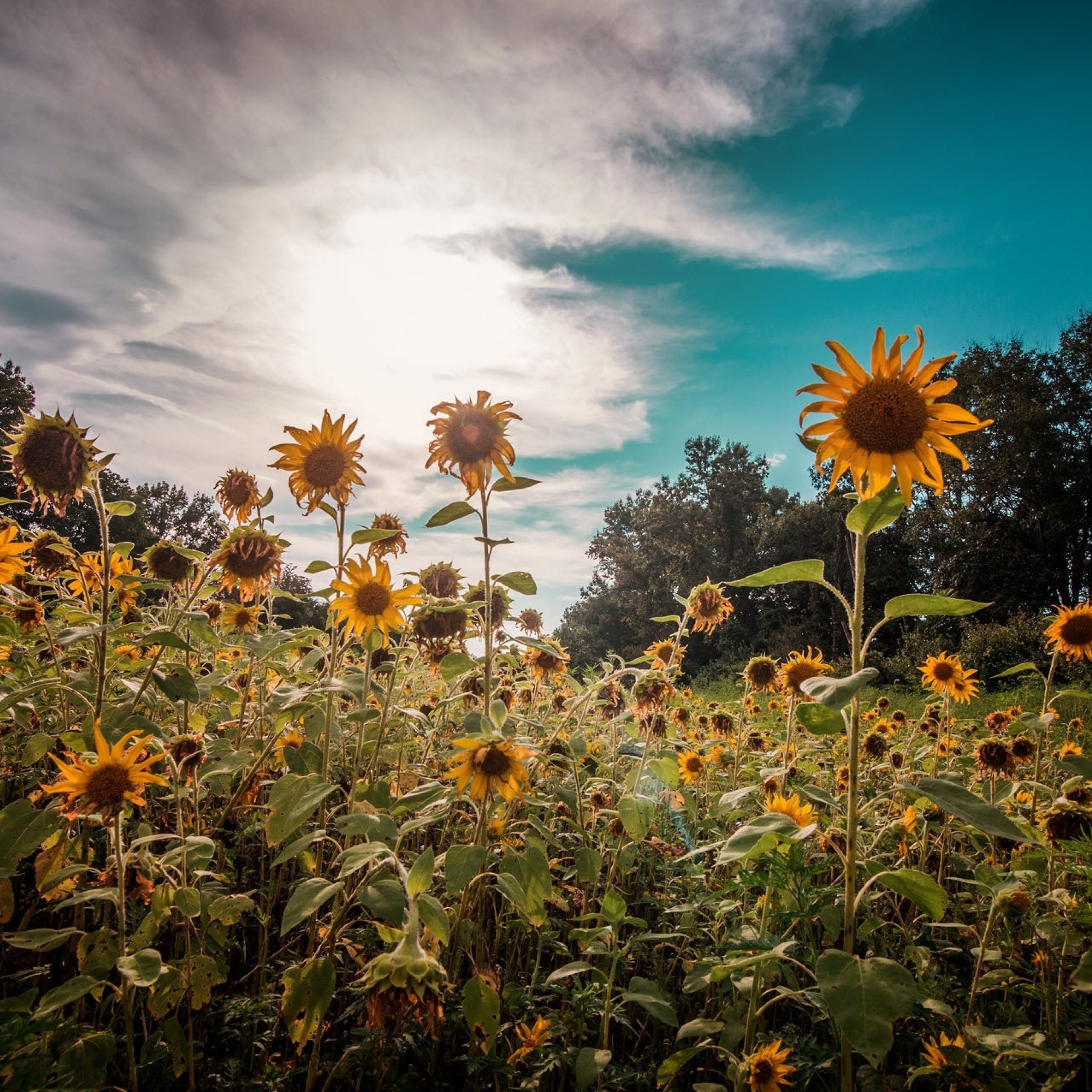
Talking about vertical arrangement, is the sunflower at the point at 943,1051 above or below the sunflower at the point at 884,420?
below

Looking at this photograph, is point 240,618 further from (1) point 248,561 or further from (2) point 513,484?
(2) point 513,484

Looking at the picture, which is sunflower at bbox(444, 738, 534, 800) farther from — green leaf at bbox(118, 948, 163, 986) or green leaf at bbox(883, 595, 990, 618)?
green leaf at bbox(883, 595, 990, 618)

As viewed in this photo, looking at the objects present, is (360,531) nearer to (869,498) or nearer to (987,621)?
(869,498)

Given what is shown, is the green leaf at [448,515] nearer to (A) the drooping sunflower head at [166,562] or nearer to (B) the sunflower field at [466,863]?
(B) the sunflower field at [466,863]

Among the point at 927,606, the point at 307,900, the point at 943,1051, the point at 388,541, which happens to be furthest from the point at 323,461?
the point at 943,1051

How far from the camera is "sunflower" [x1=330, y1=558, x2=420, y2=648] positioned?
202 centimetres

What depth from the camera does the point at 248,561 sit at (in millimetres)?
2309

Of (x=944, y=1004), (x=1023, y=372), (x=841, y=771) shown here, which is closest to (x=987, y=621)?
(x=1023, y=372)

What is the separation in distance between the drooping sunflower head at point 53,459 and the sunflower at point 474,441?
1.09 metres

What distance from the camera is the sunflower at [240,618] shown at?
131 inches

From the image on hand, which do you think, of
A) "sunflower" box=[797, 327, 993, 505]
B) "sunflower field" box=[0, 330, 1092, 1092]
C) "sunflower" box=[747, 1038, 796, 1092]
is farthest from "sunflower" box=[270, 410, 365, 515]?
"sunflower" box=[747, 1038, 796, 1092]

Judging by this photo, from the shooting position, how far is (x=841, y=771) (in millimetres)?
Result: 2887

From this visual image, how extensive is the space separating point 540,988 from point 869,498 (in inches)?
72.5

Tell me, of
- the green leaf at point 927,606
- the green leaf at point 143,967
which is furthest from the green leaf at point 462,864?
the green leaf at point 927,606
